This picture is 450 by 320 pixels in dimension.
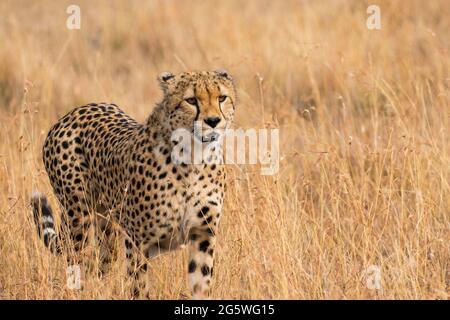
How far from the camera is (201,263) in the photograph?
4.10 m

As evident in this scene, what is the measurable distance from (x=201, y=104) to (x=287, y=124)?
214 cm

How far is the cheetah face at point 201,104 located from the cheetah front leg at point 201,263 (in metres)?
0.41

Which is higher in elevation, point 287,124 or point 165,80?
Result: point 165,80

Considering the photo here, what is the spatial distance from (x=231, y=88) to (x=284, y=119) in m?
2.33

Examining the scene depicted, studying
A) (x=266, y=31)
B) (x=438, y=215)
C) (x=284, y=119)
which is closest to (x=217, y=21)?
(x=266, y=31)

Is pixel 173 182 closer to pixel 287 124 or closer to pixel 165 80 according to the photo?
pixel 165 80

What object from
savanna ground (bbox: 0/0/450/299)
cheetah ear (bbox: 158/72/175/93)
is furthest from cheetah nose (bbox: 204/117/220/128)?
savanna ground (bbox: 0/0/450/299)

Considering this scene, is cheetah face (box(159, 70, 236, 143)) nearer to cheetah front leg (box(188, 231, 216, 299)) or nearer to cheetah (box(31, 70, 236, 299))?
cheetah (box(31, 70, 236, 299))

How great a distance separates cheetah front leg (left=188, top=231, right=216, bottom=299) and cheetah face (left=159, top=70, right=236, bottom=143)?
1.33 feet

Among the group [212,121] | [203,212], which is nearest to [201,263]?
[203,212]

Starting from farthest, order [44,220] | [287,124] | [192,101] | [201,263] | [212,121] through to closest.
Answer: [287,124] → [44,220] → [201,263] → [192,101] → [212,121]

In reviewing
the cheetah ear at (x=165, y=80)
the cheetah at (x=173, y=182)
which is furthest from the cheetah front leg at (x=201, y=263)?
the cheetah ear at (x=165, y=80)

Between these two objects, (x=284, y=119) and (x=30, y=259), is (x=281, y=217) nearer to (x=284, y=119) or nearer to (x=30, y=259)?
(x=30, y=259)

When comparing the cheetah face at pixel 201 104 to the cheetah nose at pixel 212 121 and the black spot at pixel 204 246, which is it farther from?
the black spot at pixel 204 246
